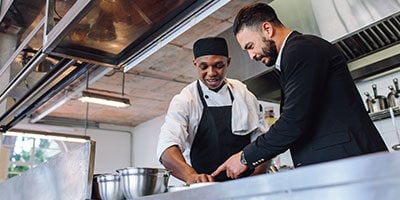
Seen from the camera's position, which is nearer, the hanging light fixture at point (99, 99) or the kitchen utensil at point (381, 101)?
the kitchen utensil at point (381, 101)

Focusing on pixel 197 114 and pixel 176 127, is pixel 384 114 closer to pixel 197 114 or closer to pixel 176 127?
pixel 197 114

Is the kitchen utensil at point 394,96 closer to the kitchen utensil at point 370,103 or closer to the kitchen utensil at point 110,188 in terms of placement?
the kitchen utensil at point 370,103

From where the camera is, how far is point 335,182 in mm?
547

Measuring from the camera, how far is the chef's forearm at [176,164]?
1.54m

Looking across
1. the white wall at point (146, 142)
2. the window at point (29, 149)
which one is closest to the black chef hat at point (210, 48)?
the white wall at point (146, 142)

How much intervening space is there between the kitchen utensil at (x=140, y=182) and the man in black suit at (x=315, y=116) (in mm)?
301

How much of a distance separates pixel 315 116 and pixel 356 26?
133cm

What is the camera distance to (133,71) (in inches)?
210

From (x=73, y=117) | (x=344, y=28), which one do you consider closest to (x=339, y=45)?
(x=344, y=28)

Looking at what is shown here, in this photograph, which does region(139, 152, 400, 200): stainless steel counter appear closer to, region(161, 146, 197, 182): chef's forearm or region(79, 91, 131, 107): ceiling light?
region(161, 146, 197, 182): chef's forearm

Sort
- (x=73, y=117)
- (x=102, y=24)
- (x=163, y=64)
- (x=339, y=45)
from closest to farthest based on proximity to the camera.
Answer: (x=102, y=24), (x=339, y=45), (x=163, y=64), (x=73, y=117)

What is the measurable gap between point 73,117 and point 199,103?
253 inches

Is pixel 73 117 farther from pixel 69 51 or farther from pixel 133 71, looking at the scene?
pixel 69 51

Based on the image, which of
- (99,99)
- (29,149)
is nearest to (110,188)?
(99,99)
